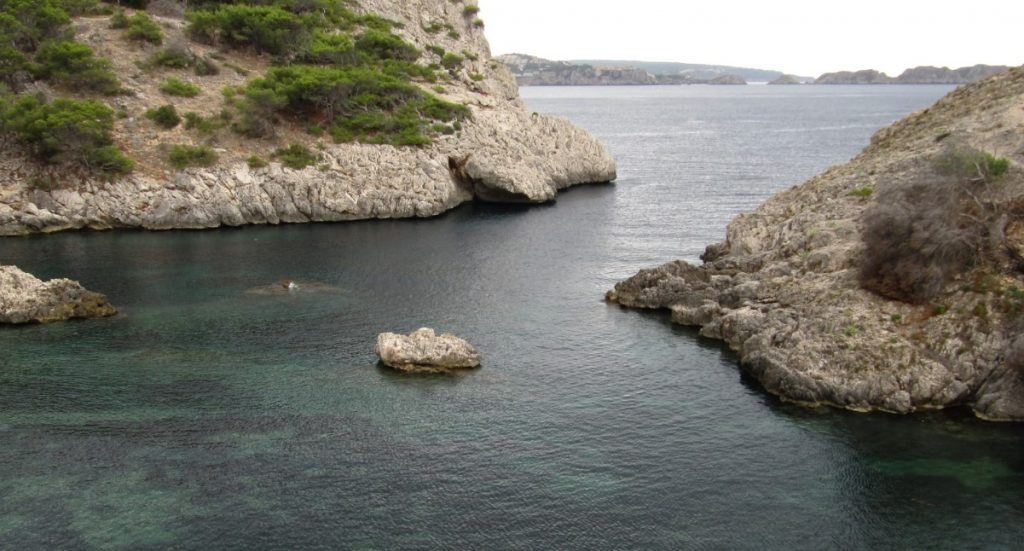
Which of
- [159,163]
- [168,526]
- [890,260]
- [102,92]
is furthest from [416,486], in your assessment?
[102,92]

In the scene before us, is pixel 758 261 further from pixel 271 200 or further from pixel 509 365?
pixel 271 200

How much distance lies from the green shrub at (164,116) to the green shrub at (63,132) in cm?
584

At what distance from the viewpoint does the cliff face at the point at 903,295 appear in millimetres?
38875

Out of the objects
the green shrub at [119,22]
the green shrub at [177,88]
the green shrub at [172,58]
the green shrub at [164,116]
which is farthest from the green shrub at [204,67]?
the green shrub at [164,116]

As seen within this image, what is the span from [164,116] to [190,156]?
7.34m

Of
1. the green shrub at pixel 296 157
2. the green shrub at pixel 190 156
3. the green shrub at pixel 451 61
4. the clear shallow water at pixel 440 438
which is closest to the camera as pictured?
the clear shallow water at pixel 440 438

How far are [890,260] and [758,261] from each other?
1146cm

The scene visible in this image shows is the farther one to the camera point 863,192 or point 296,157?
point 296,157

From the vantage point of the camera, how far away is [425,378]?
4275cm

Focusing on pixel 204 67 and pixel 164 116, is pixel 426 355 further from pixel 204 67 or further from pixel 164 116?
pixel 204 67

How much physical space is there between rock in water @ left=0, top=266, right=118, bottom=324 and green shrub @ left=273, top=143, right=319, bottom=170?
113 feet

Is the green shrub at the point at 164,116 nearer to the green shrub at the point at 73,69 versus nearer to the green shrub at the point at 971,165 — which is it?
the green shrub at the point at 73,69

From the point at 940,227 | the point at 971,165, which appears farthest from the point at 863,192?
the point at 940,227

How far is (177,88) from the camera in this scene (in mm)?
90000
